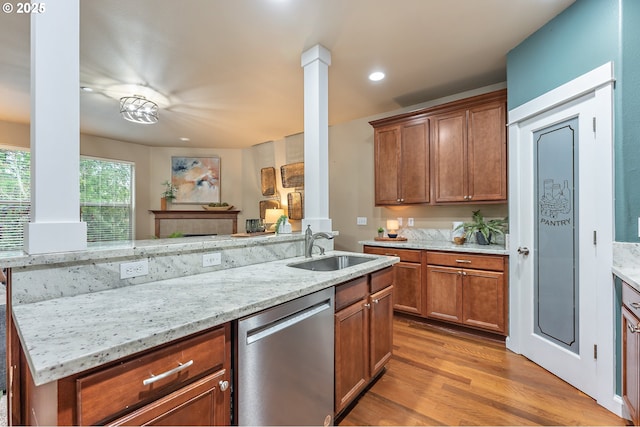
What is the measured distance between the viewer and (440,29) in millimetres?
2309

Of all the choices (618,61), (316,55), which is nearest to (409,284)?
(618,61)

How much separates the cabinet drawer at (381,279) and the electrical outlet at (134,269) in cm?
136

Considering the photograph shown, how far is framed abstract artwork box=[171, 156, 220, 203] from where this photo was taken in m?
6.14

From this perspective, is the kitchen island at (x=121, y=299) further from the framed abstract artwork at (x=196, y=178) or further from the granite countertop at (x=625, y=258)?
the framed abstract artwork at (x=196, y=178)

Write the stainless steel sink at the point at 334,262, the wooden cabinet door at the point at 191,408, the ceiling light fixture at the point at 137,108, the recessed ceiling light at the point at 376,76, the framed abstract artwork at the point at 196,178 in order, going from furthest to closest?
the framed abstract artwork at the point at 196,178 < the ceiling light fixture at the point at 137,108 < the recessed ceiling light at the point at 376,76 < the stainless steel sink at the point at 334,262 < the wooden cabinet door at the point at 191,408

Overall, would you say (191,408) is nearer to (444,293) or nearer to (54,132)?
(54,132)

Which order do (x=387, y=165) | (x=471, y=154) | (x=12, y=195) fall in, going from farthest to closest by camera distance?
1. (x=12, y=195)
2. (x=387, y=165)
3. (x=471, y=154)

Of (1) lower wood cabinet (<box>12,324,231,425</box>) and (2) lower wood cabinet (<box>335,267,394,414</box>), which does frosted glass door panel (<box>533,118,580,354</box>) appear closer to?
(2) lower wood cabinet (<box>335,267,394,414</box>)

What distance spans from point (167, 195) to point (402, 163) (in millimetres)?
4872

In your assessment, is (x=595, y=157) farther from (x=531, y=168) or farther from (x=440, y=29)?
(x=440, y=29)

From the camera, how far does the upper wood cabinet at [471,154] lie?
284cm

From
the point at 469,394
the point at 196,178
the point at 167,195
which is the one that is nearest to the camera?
the point at 469,394

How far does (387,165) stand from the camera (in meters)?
3.69

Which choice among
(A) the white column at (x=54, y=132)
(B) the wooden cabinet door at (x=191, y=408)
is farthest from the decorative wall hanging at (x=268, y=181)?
(B) the wooden cabinet door at (x=191, y=408)
